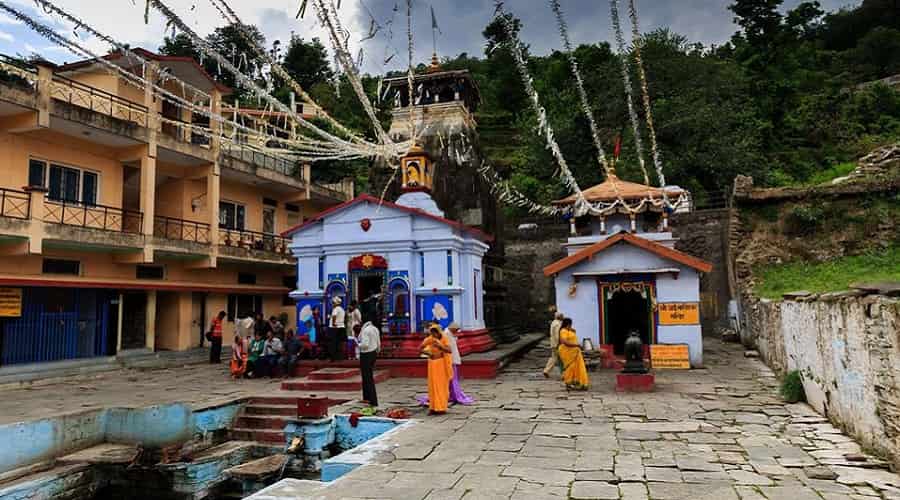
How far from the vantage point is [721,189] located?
27.3 metres

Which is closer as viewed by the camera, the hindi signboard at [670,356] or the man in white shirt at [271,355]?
the hindi signboard at [670,356]

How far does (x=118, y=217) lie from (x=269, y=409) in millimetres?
10579

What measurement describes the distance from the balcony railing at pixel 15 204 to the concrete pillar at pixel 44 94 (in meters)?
1.90

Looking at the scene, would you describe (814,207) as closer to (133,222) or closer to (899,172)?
(899,172)

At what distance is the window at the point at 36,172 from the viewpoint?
51.2ft

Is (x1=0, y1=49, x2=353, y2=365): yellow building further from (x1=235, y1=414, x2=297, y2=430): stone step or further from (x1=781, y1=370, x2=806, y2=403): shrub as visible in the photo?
(x1=781, y1=370, x2=806, y2=403): shrub

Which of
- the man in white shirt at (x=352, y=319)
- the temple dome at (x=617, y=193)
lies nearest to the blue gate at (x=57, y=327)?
the man in white shirt at (x=352, y=319)

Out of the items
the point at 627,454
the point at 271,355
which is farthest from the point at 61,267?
the point at 627,454

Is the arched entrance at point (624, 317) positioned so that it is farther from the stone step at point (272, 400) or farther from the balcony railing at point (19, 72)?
the balcony railing at point (19, 72)

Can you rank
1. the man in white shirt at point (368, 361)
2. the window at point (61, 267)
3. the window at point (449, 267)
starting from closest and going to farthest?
the man in white shirt at point (368, 361) < the window at point (449, 267) < the window at point (61, 267)

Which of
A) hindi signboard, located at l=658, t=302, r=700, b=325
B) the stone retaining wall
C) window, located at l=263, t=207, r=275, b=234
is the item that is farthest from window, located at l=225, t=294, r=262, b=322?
the stone retaining wall

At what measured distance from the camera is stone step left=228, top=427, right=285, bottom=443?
1006cm

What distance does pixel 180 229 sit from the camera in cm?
1983

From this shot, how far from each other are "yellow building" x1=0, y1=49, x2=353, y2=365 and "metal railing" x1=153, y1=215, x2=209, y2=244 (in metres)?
0.05
